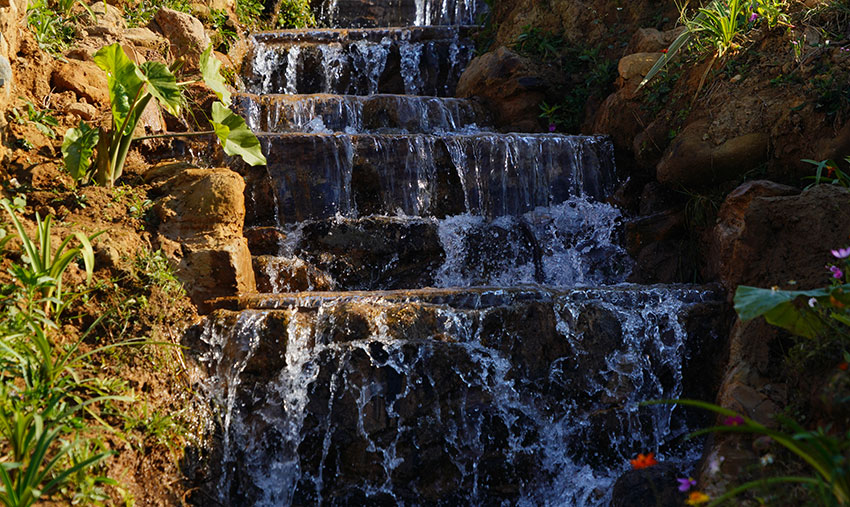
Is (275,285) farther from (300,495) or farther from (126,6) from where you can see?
(126,6)

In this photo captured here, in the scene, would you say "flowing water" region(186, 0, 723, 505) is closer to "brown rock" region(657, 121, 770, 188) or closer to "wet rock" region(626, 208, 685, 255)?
"wet rock" region(626, 208, 685, 255)

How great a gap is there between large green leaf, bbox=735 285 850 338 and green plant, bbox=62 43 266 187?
311cm

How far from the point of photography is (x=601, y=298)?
4336 millimetres

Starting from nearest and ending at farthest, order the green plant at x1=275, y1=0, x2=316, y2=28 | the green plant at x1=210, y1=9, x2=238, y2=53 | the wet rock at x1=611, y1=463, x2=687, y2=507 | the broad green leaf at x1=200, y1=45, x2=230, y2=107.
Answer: the wet rock at x1=611, y1=463, x2=687, y2=507, the broad green leaf at x1=200, y1=45, x2=230, y2=107, the green plant at x1=210, y1=9, x2=238, y2=53, the green plant at x1=275, y1=0, x2=316, y2=28

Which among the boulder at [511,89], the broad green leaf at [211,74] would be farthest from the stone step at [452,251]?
the boulder at [511,89]

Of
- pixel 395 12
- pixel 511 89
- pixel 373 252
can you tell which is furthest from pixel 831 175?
pixel 395 12

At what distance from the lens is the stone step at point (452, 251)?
559cm

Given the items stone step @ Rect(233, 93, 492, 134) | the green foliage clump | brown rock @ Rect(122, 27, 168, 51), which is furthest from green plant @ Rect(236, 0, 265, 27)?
the green foliage clump

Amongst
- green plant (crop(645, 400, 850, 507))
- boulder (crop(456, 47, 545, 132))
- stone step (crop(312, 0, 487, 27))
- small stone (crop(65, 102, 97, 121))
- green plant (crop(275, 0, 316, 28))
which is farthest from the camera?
stone step (crop(312, 0, 487, 27))

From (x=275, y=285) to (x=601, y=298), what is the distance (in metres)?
2.37

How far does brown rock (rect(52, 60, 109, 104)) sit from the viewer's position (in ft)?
16.3

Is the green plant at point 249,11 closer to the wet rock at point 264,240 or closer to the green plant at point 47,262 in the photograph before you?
the wet rock at point 264,240

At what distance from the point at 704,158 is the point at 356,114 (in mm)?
3448

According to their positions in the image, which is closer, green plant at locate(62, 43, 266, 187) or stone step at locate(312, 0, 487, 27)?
green plant at locate(62, 43, 266, 187)
